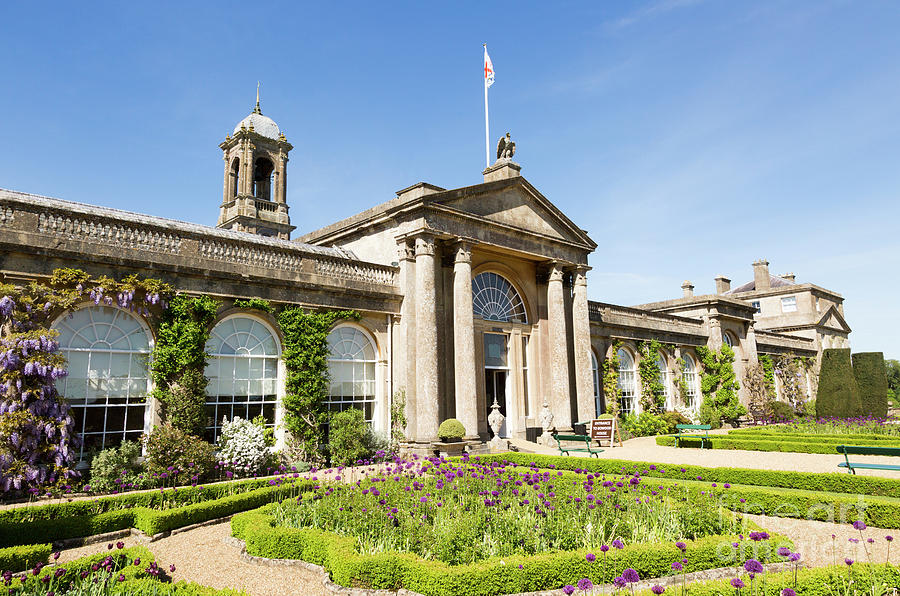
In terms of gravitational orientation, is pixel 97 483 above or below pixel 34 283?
below

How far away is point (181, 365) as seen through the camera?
43.9ft

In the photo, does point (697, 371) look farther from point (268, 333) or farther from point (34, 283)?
point (34, 283)

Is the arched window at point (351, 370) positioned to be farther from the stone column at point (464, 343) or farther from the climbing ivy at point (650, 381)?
the climbing ivy at point (650, 381)

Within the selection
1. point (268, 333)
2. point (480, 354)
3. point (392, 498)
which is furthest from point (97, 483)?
point (480, 354)

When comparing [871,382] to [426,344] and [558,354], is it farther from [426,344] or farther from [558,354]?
[426,344]

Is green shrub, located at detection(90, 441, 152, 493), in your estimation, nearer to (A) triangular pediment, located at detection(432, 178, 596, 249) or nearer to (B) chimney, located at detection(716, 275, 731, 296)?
(A) triangular pediment, located at detection(432, 178, 596, 249)

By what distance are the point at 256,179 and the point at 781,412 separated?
31470mm

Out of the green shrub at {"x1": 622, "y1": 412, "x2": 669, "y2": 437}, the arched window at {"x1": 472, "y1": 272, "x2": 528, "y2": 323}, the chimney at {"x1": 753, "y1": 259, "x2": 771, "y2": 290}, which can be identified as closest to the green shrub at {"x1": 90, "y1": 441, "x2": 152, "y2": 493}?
the arched window at {"x1": 472, "y1": 272, "x2": 528, "y2": 323}

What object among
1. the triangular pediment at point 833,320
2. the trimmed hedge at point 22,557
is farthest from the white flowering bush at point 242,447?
the triangular pediment at point 833,320

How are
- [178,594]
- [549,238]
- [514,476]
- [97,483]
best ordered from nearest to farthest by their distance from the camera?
[178,594] → [514,476] → [97,483] → [549,238]

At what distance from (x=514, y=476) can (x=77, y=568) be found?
21.1 feet

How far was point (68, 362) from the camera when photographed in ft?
40.3

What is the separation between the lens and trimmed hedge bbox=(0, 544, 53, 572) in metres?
6.68

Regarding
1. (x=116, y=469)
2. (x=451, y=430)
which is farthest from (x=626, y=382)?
(x=116, y=469)
